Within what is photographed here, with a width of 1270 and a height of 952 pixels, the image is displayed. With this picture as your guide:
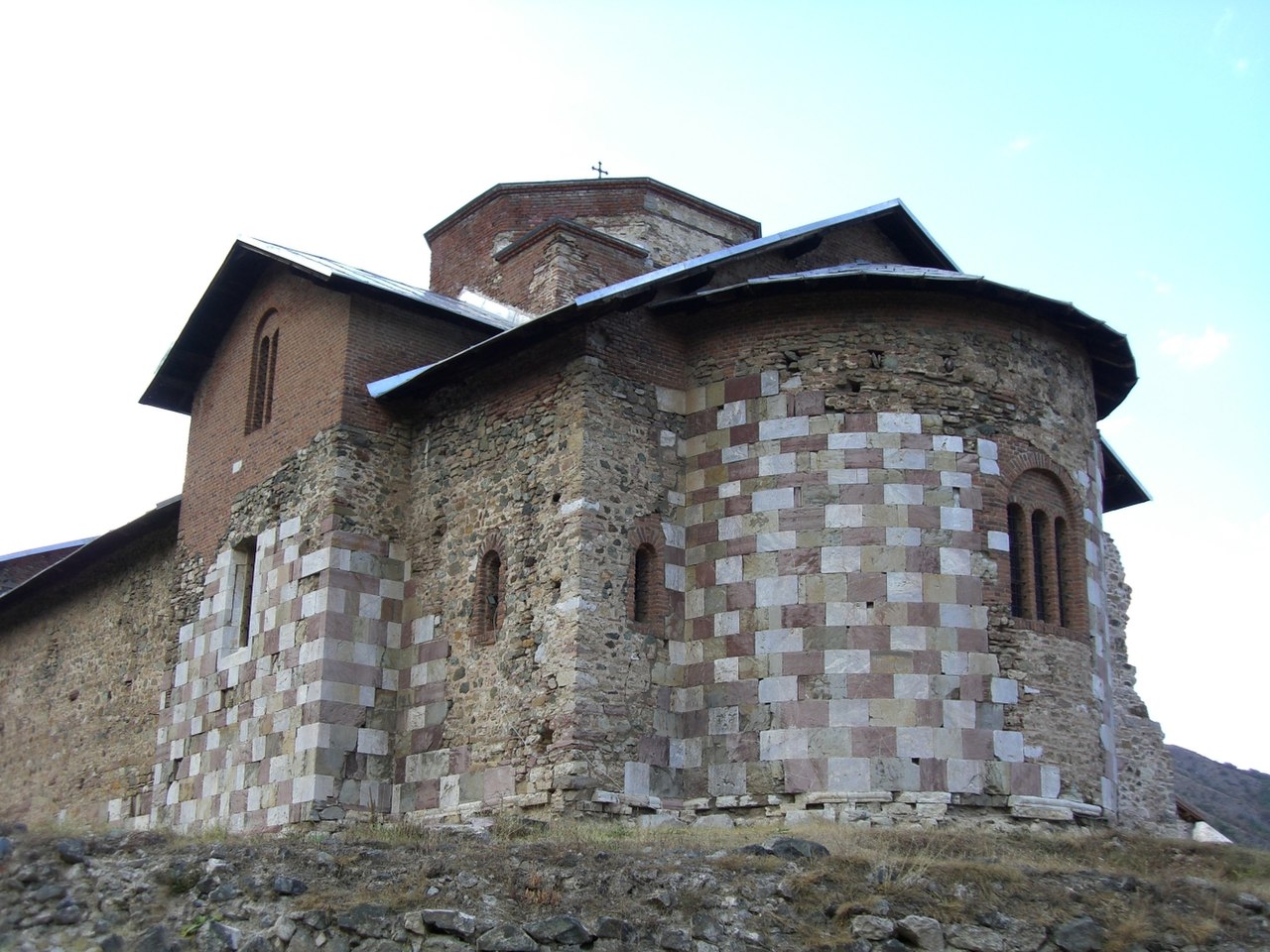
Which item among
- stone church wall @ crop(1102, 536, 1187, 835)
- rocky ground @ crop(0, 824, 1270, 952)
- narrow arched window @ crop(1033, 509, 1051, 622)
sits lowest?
rocky ground @ crop(0, 824, 1270, 952)

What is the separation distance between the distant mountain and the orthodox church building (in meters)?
19.0

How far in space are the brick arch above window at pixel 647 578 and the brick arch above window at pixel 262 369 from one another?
24.4ft

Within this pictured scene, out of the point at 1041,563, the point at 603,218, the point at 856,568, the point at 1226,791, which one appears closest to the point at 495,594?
the point at 856,568

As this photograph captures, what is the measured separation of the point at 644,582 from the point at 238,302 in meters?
9.82

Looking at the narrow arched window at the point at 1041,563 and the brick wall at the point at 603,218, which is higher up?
the brick wall at the point at 603,218

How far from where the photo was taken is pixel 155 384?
26141mm

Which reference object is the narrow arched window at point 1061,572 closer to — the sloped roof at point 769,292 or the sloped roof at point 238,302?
the sloped roof at point 769,292

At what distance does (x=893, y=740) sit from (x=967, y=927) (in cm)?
406

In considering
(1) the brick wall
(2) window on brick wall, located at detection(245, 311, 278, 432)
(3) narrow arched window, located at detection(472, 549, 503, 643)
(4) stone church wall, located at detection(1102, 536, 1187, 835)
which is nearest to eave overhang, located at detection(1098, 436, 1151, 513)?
(4) stone church wall, located at detection(1102, 536, 1187, 835)

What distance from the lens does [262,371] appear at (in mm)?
24500

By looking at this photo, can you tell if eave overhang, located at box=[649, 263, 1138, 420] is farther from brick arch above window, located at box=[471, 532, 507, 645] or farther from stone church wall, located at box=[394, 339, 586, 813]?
brick arch above window, located at box=[471, 532, 507, 645]

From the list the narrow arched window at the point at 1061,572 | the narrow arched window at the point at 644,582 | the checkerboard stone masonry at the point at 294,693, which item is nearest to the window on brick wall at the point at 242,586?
the checkerboard stone masonry at the point at 294,693

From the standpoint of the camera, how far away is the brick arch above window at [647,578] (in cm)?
1917

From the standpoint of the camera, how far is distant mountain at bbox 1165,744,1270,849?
40844 millimetres
